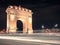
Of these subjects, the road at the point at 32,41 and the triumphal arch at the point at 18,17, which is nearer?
the road at the point at 32,41

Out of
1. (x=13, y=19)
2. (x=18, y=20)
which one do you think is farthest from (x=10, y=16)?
(x=18, y=20)

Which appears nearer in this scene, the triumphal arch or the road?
the road

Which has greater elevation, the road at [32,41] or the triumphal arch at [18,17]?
the triumphal arch at [18,17]

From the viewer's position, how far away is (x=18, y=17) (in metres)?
35.7

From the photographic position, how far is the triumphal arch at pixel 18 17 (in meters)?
33.2

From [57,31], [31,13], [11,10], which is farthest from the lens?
[31,13]

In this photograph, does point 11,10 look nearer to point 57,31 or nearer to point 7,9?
point 7,9

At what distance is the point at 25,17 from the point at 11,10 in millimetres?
4703

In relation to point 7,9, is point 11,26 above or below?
below

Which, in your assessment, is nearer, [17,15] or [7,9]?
[7,9]

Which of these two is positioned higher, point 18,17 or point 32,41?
point 18,17

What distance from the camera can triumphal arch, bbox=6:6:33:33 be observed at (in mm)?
33188

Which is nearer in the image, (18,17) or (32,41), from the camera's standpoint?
(32,41)

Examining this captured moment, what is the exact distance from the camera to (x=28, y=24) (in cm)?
3803
